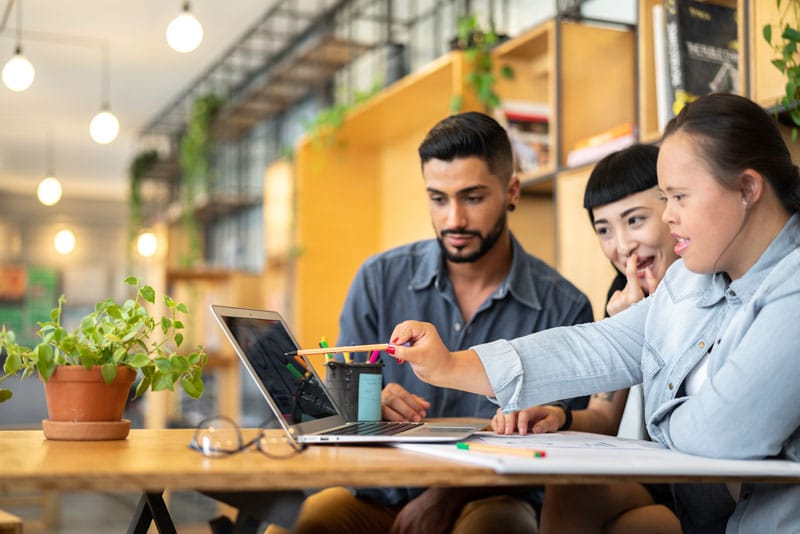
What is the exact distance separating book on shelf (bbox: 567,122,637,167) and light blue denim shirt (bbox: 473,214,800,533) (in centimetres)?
122

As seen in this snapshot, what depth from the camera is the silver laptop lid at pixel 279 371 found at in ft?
4.71

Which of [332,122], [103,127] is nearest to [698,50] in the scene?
[332,122]

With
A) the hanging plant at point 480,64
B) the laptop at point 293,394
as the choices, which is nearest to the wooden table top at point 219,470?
the laptop at point 293,394

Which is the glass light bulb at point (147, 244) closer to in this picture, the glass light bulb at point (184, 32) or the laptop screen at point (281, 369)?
the glass light bulb at point (184, 32)

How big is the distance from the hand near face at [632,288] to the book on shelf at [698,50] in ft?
2.55

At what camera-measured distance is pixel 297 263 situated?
529cm

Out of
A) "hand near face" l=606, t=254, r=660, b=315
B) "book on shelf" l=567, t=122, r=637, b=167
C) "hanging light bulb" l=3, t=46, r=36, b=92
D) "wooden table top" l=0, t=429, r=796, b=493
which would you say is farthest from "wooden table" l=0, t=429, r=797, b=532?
"hanging light bulb" l=3, t=46, r=36, b=92

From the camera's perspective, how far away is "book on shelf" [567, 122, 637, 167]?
114 inches

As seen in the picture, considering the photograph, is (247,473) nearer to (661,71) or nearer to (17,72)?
(661,71)

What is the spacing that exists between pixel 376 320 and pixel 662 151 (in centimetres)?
100

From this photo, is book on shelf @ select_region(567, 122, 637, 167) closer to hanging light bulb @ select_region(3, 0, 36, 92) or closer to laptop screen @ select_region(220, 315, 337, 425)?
laptop screen @ select_region(220, 315, 337, 425)

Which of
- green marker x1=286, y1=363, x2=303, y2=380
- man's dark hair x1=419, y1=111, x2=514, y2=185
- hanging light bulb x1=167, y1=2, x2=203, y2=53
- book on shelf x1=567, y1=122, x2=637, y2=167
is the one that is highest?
hanging light bulb x1=167, y1=2, x2=203, y2=53

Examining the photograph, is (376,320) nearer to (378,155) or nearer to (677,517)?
(677,517)

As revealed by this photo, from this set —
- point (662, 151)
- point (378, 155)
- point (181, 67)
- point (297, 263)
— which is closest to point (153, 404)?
point (297, 263)
